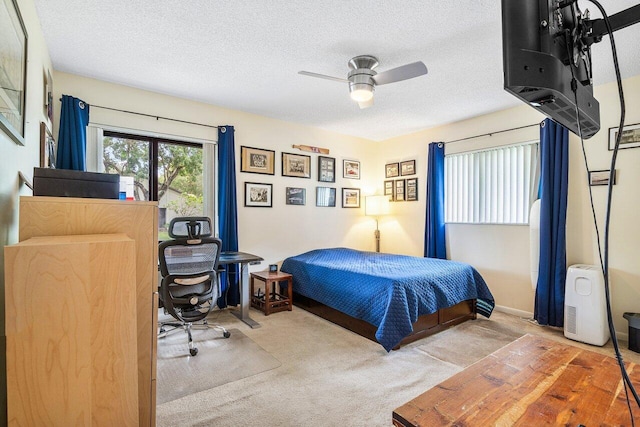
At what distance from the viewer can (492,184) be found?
159 inches

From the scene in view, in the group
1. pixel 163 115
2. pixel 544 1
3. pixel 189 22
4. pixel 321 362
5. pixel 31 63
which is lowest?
pixel 321 362

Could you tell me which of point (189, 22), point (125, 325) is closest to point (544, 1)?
point (125, 325)

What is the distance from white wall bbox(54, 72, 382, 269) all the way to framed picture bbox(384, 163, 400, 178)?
0.22 metres

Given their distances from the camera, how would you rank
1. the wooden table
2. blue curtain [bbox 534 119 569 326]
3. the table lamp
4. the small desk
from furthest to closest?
the table lamp → the small desk → blue curtain [bbox 534 119 569 326] → the wooden table

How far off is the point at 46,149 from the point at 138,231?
1.80m

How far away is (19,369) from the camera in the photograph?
0.91 meters

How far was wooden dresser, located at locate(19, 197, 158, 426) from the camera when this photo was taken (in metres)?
1.25

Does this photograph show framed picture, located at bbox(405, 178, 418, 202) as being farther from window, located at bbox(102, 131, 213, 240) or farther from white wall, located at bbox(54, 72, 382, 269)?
window, located at bbox(102, 131, 213, 240)

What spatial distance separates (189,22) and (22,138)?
4.25 ft

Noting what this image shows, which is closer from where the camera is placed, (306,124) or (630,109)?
(630,109)

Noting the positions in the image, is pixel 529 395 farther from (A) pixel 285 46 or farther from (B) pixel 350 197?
(B) pixel 350 197

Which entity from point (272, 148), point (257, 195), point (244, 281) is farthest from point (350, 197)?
point (244, 281)

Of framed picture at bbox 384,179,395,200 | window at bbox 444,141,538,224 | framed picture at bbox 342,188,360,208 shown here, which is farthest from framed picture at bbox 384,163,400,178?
window at bbox 444,141,538,224

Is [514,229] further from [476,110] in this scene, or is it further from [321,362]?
[321,362]
